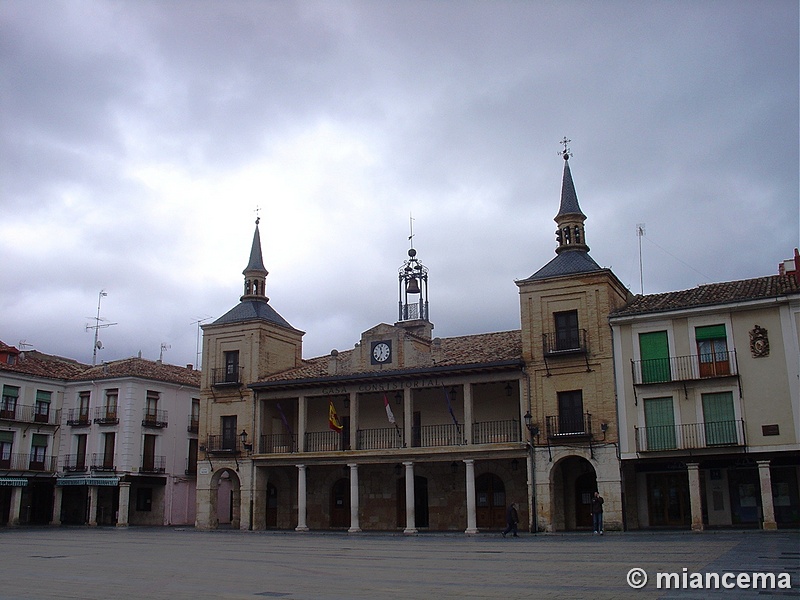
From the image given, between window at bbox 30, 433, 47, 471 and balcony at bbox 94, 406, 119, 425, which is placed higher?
balcony at bbox 94, 406, 119, 425

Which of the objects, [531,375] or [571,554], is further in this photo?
[531,375]

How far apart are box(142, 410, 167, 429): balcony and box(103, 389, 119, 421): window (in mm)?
1597

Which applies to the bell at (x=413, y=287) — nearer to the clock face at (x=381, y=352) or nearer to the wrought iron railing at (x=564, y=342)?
the clock face at (x=381, y=352)

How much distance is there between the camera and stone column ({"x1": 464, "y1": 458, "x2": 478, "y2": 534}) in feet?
101

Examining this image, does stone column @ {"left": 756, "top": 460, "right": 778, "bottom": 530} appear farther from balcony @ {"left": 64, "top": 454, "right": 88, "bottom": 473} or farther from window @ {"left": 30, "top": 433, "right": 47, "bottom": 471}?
window @ {"left": 30, "top": 433, "right": 47, "bottom": 471}

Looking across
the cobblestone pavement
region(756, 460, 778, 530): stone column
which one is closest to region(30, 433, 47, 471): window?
the cobblestone pavement

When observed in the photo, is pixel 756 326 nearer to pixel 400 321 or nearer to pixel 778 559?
pixel 778 559

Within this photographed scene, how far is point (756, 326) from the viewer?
28.0 metres

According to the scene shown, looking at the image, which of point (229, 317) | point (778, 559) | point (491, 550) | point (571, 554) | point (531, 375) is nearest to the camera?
point (778, 559)

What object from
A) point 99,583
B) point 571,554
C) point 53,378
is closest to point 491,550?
point 571,554

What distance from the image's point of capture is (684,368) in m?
28.9

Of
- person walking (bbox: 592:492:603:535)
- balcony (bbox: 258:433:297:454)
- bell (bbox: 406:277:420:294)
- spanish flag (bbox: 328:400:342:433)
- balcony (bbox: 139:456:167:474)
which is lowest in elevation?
person walking (bbox: 592:492:603:535)

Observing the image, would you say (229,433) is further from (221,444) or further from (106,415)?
(106,415)

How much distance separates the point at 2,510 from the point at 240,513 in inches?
614
